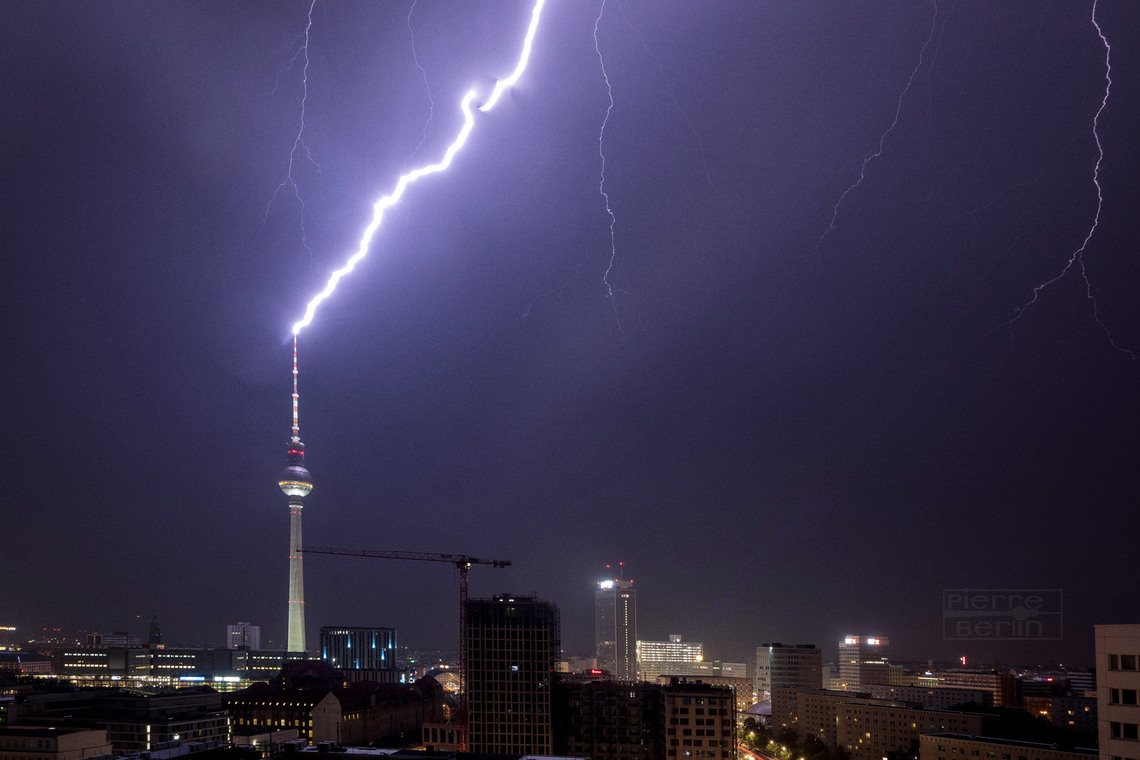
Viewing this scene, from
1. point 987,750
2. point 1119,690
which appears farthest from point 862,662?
point 1119,690

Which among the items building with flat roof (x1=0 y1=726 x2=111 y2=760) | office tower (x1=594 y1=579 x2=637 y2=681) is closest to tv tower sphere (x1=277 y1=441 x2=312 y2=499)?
office tower (x1=594 y1=579 x2=637 y2=681)

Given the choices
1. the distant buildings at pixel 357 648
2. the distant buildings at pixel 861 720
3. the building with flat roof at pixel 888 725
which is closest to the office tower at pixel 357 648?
the distant buildings at pixel 357 648

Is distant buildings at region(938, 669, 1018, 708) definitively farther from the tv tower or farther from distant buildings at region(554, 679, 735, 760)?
the tv tower

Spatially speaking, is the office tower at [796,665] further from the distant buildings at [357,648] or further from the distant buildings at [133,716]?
the distant buildings at [133,716]

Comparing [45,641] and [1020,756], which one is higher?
[1020,756]

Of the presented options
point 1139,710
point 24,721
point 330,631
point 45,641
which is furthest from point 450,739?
point 45,641

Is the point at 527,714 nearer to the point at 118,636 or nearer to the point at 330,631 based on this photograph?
the point at 330,631

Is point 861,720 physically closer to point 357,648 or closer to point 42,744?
point 42,744
